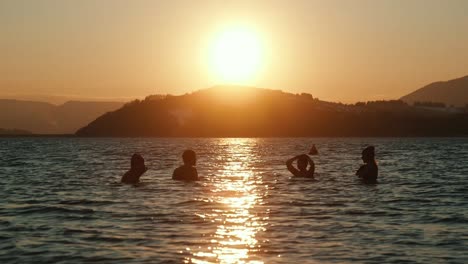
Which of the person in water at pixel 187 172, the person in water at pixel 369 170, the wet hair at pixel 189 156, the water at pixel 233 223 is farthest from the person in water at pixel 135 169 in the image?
the person in water at pixel 369 170

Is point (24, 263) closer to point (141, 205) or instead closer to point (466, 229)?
point (141, 205)

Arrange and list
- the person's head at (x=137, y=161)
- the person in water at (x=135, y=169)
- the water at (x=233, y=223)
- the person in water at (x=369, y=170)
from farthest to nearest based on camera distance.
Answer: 1. the person in water at (x=369, y=170)
2. the person in water at (x=135, y=169)
3. the person's head at (x=137, y=161)
4. the water at (x=233, y=223)

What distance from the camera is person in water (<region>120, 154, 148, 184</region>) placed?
41.8 metres

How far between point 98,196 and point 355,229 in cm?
1566

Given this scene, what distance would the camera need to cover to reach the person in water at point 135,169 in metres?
41.8

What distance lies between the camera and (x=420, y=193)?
37188 millimetres

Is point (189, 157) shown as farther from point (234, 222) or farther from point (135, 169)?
point (234, 222)

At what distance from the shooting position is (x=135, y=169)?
42781 mm

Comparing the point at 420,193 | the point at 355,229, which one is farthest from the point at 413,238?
the point at 420,193

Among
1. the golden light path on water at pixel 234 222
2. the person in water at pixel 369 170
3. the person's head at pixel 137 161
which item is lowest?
the golden light path on water at pixel 234 222

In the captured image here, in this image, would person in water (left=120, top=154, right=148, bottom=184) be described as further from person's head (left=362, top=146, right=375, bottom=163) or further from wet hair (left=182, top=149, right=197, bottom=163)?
person's head (left=362, top=146, right=375, bottom=163)

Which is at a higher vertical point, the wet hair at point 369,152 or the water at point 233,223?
the wet hair at point 369,152

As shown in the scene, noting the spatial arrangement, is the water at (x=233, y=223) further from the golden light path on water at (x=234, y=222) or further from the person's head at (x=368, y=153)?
the person's head at (x=368, y=153)

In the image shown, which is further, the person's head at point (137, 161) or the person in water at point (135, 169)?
the person in water at point (135, 169)
